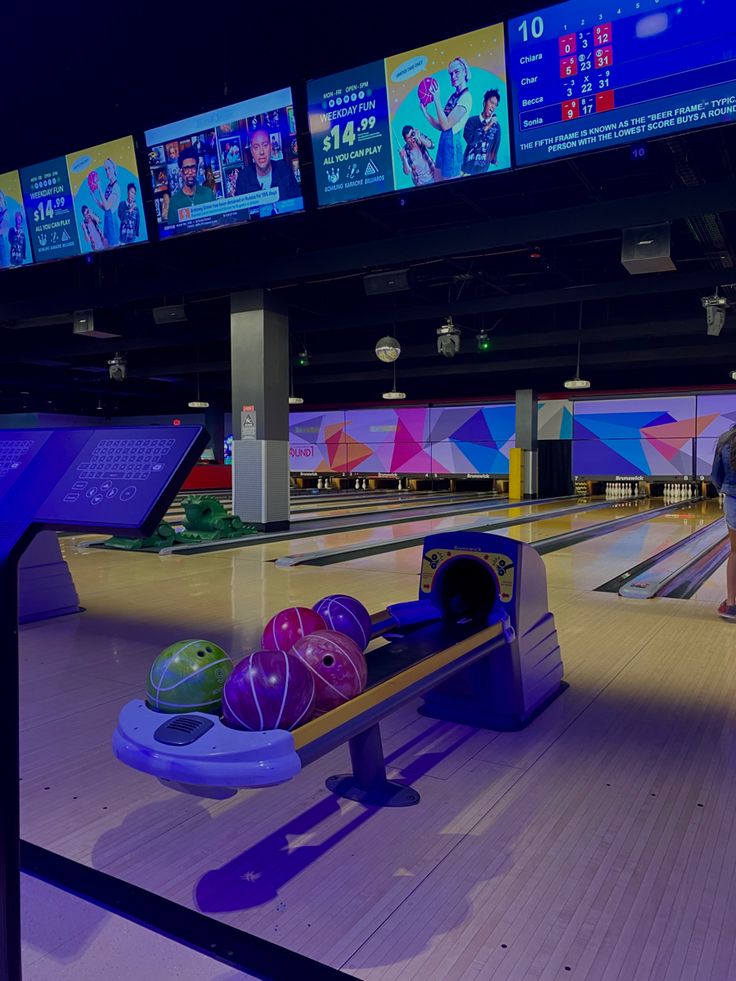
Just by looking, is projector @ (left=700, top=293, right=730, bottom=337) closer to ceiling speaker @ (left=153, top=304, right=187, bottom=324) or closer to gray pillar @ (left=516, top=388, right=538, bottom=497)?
ceiling speaker @ (left=153, top=304, right=187, bottom=324)

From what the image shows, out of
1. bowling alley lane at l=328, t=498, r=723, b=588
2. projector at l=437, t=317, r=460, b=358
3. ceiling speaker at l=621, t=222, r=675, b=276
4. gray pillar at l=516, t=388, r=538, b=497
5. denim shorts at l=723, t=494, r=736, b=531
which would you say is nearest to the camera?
denim shorts at l=723, t=494, r=736, b=531

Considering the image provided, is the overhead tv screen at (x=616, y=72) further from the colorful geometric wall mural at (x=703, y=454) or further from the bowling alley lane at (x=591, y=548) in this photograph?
the colorful geometric wall mural at (x=703, y=454)

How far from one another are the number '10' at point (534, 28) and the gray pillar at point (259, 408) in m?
4.10

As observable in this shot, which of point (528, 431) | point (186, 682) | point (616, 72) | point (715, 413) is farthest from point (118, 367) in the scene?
point (186, 682)

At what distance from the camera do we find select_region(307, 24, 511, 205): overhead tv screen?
445 centimetres

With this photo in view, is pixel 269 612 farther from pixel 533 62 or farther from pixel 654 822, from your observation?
pixel 533 62

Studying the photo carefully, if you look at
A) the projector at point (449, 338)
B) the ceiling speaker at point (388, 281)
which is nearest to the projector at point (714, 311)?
the projector at point (449, 338)

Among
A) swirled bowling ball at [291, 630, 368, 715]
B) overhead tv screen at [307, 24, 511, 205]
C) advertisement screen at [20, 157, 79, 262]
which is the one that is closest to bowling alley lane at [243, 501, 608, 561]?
overhead tv screen at [307, 24, 511, 205]

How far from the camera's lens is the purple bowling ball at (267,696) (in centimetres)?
141

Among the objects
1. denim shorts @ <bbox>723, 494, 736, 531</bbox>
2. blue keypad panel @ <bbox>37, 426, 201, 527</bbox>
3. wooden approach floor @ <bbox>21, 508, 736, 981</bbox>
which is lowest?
wooden approach floor @ <bbox>21, 508, 736, 981</bbox>

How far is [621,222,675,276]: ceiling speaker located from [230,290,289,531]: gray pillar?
3.90m

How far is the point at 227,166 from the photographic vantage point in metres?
5.47

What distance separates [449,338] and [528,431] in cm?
552

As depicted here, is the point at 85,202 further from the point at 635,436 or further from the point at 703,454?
the point at 703,454
